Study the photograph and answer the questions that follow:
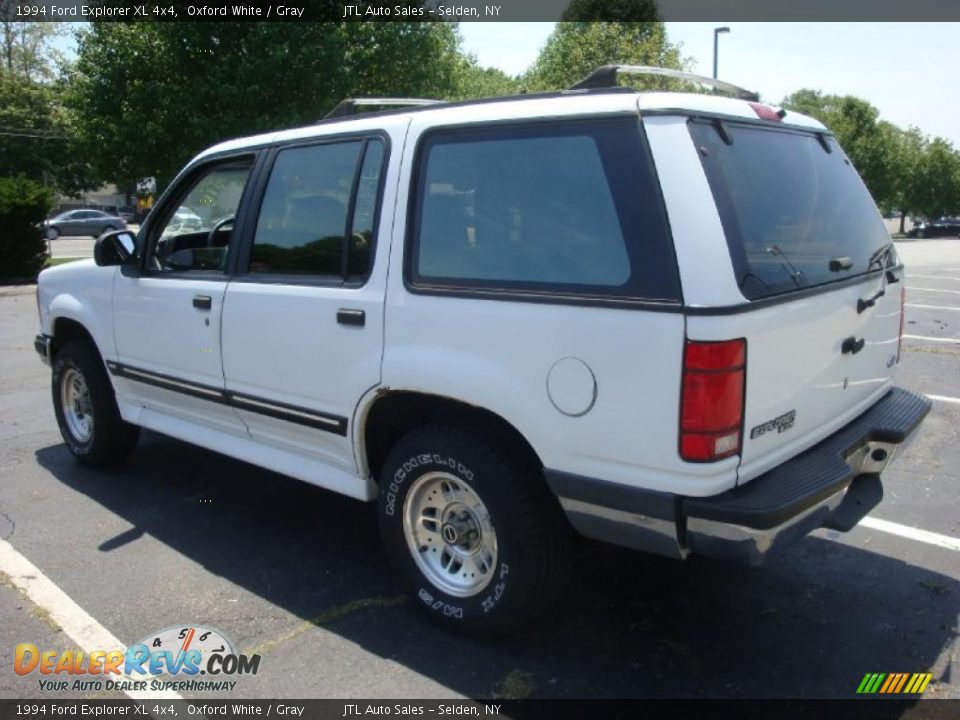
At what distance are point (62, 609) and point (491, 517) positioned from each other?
1.98 meters

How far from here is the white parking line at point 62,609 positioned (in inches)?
122

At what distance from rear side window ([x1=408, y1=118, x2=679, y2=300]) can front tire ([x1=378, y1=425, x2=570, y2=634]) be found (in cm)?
67

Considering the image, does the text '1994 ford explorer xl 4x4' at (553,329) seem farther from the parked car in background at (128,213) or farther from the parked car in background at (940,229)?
the parked car in background at (128,213)

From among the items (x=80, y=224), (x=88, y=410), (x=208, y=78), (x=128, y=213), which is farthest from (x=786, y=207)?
(x=128, y=213)

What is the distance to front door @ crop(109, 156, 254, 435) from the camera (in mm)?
4152

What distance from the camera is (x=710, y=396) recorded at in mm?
2553

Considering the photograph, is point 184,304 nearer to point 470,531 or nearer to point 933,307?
point 470,531

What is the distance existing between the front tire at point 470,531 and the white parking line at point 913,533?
7.18 feet

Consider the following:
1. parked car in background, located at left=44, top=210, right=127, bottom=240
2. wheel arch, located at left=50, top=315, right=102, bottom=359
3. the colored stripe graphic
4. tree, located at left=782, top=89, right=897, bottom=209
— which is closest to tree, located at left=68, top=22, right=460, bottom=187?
wheel arch, located at left=50, top=315, right=102, bottom=359

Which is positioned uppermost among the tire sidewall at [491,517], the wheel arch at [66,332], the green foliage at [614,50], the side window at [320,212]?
the green foliage at [614,50]

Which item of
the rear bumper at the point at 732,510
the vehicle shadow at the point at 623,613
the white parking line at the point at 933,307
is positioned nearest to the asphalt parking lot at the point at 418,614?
the vehicle shadow at the point at 623,613

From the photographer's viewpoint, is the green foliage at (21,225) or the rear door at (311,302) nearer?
the rear door at (311,302)

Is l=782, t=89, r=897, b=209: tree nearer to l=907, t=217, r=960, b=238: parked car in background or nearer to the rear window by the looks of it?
l=907, t=217, r=960, b=238: parked car in background

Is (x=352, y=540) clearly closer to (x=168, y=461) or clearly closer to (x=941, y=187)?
(x=168, y=461)
